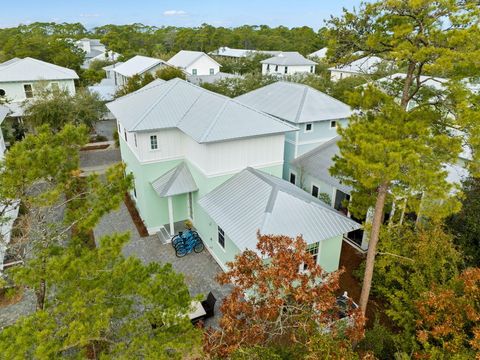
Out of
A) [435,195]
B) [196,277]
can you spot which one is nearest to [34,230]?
[196,277]

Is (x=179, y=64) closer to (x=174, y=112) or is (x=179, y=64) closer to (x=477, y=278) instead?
(x=174, y=112)

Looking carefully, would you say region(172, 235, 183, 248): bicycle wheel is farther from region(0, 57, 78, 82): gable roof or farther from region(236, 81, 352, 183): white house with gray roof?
region(0, 57, 78, 82): gable roof

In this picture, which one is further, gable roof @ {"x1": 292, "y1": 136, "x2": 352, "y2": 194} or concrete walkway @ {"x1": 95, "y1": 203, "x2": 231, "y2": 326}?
gable roof @ {"x1": 292, "y1": 136, "x2": 352, "y2": 194}

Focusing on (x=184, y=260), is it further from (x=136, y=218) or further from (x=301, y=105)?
(x=301, y=105)

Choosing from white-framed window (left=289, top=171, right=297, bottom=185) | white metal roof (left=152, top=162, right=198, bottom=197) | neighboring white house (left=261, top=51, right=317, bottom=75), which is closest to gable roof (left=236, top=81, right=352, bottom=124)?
white-framed window (left=289, top=171, right=297, bottom=185)

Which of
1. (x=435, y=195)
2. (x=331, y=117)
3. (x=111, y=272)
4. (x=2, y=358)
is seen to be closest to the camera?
(x=2, y=358)

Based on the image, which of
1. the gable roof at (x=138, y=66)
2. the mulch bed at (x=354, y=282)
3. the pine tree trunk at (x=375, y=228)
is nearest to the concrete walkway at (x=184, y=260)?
the mulch bed at (x=354, y=282)

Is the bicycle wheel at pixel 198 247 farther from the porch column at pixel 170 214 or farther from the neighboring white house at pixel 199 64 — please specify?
the neighboring white house at pixel 199 64
